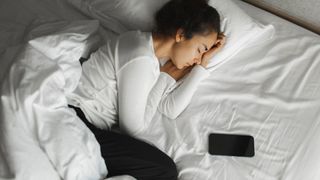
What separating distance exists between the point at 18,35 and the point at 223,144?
2.82ft

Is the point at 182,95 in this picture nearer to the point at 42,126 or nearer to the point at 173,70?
the point at 173,70

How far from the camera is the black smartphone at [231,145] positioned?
3.86ft

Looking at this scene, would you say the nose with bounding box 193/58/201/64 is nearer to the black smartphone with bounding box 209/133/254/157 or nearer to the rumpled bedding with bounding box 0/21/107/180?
the black smartphone with bounding box 209/133/254/157

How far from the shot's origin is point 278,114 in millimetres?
1229

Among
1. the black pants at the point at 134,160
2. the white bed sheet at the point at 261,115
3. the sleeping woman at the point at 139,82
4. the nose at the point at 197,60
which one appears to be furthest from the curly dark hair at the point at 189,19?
the black pants at the point at 134,160

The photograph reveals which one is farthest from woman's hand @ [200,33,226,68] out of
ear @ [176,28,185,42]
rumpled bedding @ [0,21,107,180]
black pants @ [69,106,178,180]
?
rumpled bedding @ [0,21,107,180]

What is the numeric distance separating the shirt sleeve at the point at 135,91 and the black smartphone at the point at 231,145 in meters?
0.24

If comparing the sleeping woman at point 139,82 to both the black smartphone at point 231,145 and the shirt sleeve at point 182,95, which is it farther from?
the black smartphone at point 231,145

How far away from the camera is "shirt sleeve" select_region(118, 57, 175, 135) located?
108 cm

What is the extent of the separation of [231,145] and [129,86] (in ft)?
1.29

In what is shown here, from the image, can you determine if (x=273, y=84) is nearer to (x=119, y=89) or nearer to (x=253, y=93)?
(x=253, y=93)

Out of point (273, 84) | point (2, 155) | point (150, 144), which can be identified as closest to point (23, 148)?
point (2, 155)

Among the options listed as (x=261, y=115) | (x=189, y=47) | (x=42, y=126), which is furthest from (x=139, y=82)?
(x=261, y=115)

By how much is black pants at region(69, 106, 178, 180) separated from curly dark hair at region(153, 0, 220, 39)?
0.38 meters
